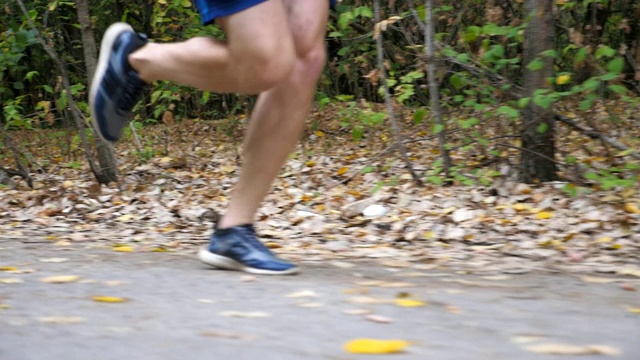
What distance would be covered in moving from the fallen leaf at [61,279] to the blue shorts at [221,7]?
102 centimetres

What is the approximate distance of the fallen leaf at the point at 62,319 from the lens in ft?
6.61

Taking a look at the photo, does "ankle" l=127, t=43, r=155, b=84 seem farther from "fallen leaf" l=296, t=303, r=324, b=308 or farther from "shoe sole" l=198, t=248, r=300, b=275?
"fallen leaf" l=296, t=303, r=324, b=308

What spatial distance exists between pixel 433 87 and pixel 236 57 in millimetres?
2359

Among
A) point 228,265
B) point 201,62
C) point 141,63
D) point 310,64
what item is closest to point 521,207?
point 310,64

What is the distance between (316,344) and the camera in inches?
70.3

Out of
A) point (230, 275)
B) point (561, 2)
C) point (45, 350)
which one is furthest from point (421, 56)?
point (45, 350)

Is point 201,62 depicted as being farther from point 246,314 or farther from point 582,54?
point 582,54

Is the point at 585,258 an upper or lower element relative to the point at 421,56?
lower

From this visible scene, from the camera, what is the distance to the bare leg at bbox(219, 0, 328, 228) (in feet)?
9.11

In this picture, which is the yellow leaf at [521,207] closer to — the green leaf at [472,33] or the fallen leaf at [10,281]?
the green leaf at [472,33]

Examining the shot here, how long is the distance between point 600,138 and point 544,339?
274cm

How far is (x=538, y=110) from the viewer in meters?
4.29

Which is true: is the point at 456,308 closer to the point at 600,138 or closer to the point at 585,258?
the point at 585,258

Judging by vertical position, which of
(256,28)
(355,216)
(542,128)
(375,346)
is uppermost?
(256,28)
